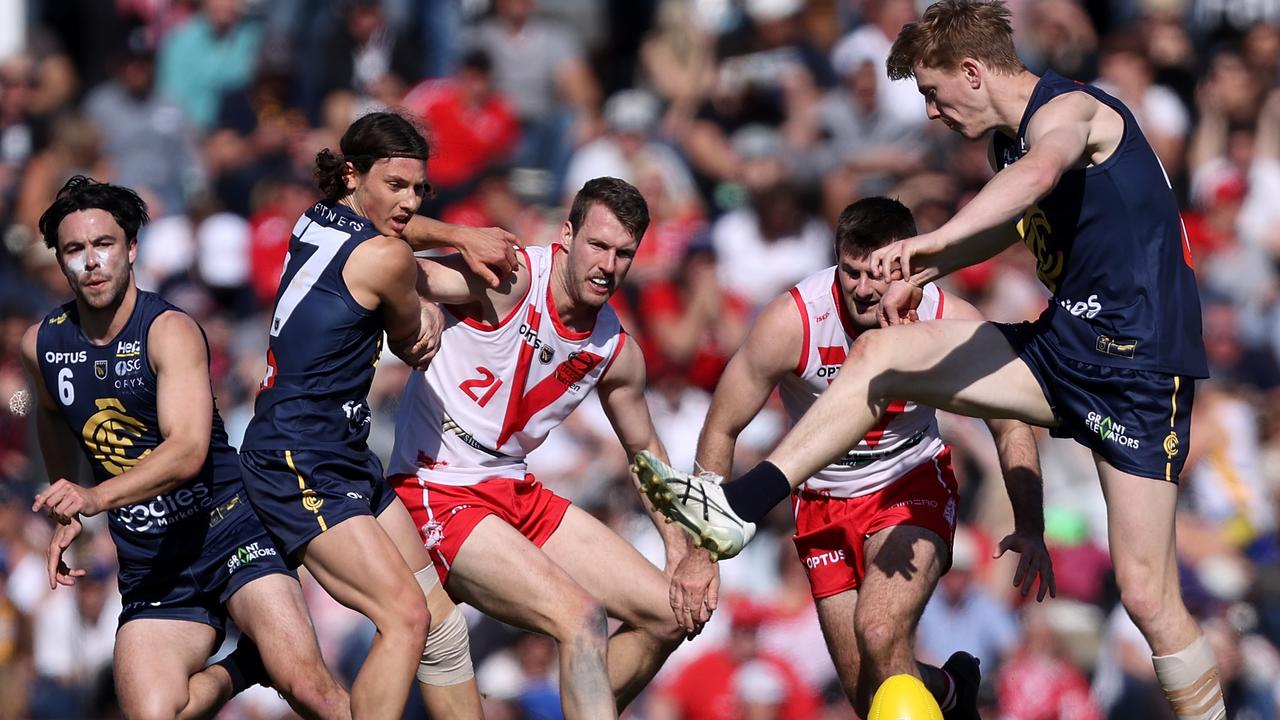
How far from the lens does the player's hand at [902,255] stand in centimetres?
596

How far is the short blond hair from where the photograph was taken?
6559 millimetres

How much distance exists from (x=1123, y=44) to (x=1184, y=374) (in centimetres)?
758

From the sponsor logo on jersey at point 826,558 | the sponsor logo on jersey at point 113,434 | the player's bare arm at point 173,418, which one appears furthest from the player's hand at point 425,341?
the sponsor logo on jersey at point 826,558

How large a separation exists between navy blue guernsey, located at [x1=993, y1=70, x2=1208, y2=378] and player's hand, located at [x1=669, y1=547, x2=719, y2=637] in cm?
165

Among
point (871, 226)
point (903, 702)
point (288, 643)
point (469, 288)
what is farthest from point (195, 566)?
point (871, 226)

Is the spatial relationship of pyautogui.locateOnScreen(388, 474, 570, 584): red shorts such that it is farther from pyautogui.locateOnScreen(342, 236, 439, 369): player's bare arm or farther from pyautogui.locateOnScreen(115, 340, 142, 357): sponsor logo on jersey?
pyautogui.locateOnScreen(115, 340, 142, 357): sponsor logo on jersey

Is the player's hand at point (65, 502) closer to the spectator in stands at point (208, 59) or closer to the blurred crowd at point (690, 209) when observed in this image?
the blurred crowd at point (690, 209)

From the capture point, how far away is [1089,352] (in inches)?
260

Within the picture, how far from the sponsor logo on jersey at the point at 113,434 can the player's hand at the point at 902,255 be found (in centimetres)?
306

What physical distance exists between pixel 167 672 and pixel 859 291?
3.15 metres

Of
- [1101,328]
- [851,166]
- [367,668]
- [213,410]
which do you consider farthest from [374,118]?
[851,166]

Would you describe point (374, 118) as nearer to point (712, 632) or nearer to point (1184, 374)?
point (1184, 374)

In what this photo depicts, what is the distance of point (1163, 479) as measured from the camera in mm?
6531

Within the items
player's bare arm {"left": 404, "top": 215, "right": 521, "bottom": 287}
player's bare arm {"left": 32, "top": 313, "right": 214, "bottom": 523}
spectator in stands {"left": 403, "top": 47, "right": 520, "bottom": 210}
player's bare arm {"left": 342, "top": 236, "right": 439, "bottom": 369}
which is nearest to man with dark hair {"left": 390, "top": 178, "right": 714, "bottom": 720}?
player's bare arm {"left": 404, "top": 215, "right": 521, "bottom": 287}
